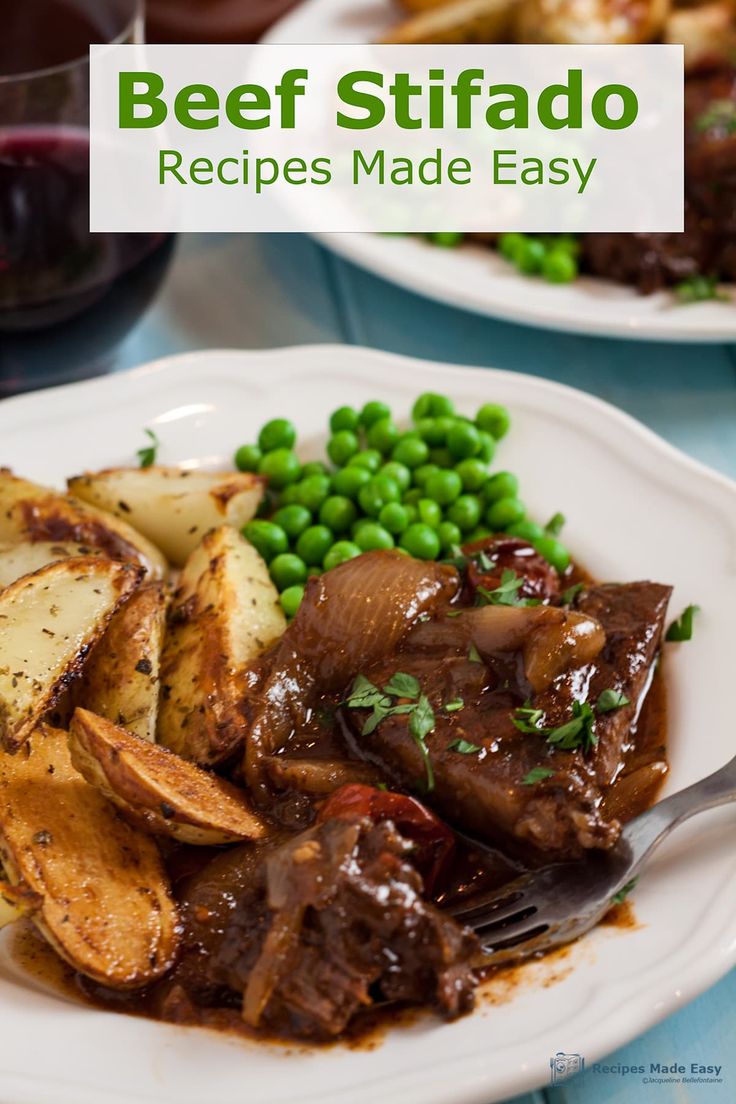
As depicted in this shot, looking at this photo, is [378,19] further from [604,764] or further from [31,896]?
[31,896]

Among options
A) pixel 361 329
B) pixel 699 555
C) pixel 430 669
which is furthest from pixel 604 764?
pixel 361 329

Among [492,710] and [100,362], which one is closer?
[492,710]

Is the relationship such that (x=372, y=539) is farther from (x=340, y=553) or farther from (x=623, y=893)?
(x=623, y=893)

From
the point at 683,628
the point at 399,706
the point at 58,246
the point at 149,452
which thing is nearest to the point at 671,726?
the point at 683,628

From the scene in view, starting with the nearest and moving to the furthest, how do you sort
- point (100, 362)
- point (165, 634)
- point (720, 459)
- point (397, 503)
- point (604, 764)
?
point (604, 764), point (165, 634), point (397, 503), point (720, 459), point (100, 362)

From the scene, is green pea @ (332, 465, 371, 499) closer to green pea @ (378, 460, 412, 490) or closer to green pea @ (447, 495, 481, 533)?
green pea @ (378, 460, 412, 490)
